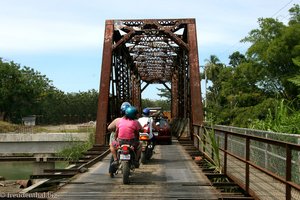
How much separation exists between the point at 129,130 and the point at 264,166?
2.81 meters

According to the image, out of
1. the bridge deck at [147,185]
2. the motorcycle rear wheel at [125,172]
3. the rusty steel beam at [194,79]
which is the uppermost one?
the rusty steel beam at [194,79]

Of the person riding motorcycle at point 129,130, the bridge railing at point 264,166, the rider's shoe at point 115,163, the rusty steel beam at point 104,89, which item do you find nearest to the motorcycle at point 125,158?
the person riding motorcycle at point 129,130

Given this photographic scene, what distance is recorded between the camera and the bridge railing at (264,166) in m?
5.14

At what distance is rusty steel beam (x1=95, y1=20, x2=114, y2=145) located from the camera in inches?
656

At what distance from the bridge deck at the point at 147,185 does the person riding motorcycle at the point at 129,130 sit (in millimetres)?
680

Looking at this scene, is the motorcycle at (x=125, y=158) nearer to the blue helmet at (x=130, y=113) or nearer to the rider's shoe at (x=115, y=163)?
the rider's shoe at (x=115, y=163)

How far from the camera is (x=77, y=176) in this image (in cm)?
935

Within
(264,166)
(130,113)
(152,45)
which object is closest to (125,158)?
(130,113)

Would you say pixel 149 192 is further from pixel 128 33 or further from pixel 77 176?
pixel 128 33

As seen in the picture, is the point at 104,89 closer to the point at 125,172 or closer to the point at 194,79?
the point at 194,79

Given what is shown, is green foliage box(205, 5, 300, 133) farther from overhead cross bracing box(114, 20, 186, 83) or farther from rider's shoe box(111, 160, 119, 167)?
rider's shoe box(111, 160, 119, 167)

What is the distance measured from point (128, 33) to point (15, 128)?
2526 cm

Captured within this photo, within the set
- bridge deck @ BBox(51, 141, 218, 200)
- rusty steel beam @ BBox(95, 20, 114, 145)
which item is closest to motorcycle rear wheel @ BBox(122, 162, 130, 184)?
bridge deck @ BBox(51, 141, 218, 200)

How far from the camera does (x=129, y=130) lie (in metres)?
8.66
